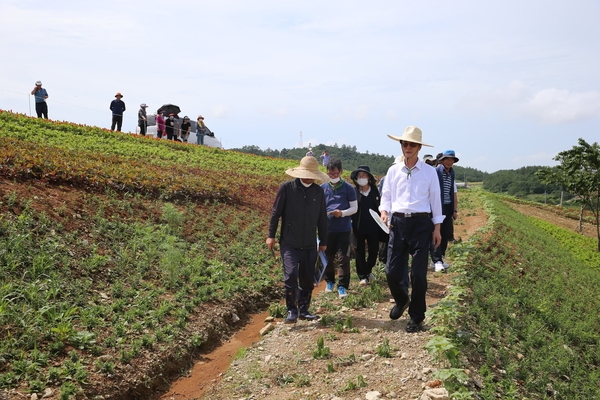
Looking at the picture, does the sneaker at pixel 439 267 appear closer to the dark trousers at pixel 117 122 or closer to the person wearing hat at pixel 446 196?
the person wearing hat at pixel 446 196

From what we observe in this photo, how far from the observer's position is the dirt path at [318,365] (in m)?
5.25

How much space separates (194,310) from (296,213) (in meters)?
1.98

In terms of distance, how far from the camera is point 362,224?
8523 millimetres

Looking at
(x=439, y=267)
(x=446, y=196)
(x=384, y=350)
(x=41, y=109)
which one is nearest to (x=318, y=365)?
(x=384, y=350)

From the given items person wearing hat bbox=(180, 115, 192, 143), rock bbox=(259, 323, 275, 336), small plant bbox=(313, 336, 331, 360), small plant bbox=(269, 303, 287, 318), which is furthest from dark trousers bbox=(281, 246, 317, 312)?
person wearing hat bbox=(180, 115, 192, 143)

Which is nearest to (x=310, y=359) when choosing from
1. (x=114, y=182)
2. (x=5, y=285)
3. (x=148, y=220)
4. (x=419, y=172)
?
(x=419, y=172)

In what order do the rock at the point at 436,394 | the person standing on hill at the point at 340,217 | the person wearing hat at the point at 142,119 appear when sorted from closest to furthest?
the rock at the point at 436,394, the person standing on hill at the point at 340,217, the person wearing hat at the point at 142,119

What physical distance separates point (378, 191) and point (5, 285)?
17.1 ft

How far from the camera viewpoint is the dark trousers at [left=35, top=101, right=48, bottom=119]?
20234mm

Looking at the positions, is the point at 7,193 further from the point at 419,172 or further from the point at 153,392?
the point at 419,172

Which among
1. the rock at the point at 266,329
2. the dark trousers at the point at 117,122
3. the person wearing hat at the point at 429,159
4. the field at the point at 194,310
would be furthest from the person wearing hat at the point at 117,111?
the rock at the point at 266,329

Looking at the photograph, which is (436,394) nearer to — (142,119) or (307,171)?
(307,171)

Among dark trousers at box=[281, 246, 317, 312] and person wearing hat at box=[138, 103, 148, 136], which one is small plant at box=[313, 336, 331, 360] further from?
person wearing hat at box=[138, 103, 148, 136]

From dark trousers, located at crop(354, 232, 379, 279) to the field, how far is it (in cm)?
39
